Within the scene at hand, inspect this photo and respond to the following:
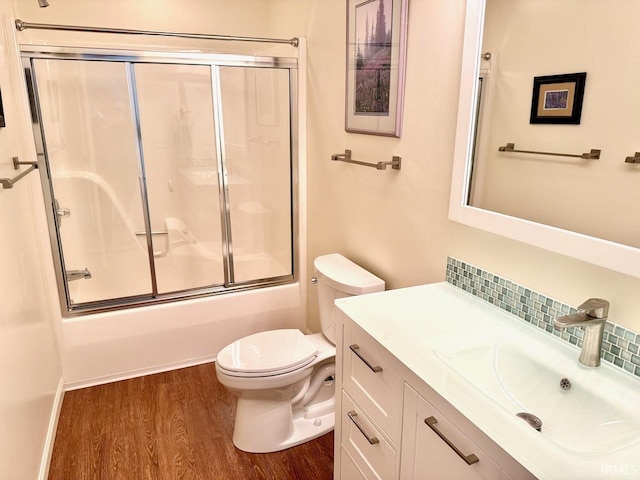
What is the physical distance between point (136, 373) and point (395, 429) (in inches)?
77.0

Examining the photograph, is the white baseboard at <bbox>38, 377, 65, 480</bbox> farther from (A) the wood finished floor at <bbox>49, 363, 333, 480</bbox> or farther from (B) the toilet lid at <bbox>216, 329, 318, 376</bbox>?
(B) the toilet lid at <bbox>216, 329, 318, 376</bbox>

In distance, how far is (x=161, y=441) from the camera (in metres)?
2.15

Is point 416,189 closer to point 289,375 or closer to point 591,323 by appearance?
point 591,323

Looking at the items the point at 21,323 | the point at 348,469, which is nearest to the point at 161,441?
the point at 21,323

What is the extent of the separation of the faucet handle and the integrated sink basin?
0.14 m

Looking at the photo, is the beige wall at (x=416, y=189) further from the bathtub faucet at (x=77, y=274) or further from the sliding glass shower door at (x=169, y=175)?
the bathtub faucet at (x=77, y=274)

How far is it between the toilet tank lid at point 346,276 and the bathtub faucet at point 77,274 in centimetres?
148

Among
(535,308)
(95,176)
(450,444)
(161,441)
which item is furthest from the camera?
(95,176)

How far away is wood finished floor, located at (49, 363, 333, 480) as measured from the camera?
1.98 meters

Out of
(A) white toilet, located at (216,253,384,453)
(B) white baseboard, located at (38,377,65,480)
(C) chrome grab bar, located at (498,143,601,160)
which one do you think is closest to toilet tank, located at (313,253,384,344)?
(A) white toilet, located at (216,253,384,453)

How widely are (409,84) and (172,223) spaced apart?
215cm

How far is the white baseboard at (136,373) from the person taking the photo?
2.58m

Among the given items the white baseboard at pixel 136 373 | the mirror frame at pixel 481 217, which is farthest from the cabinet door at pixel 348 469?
the white baseboard at pixel 136 373

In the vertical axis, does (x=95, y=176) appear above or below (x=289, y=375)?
above
